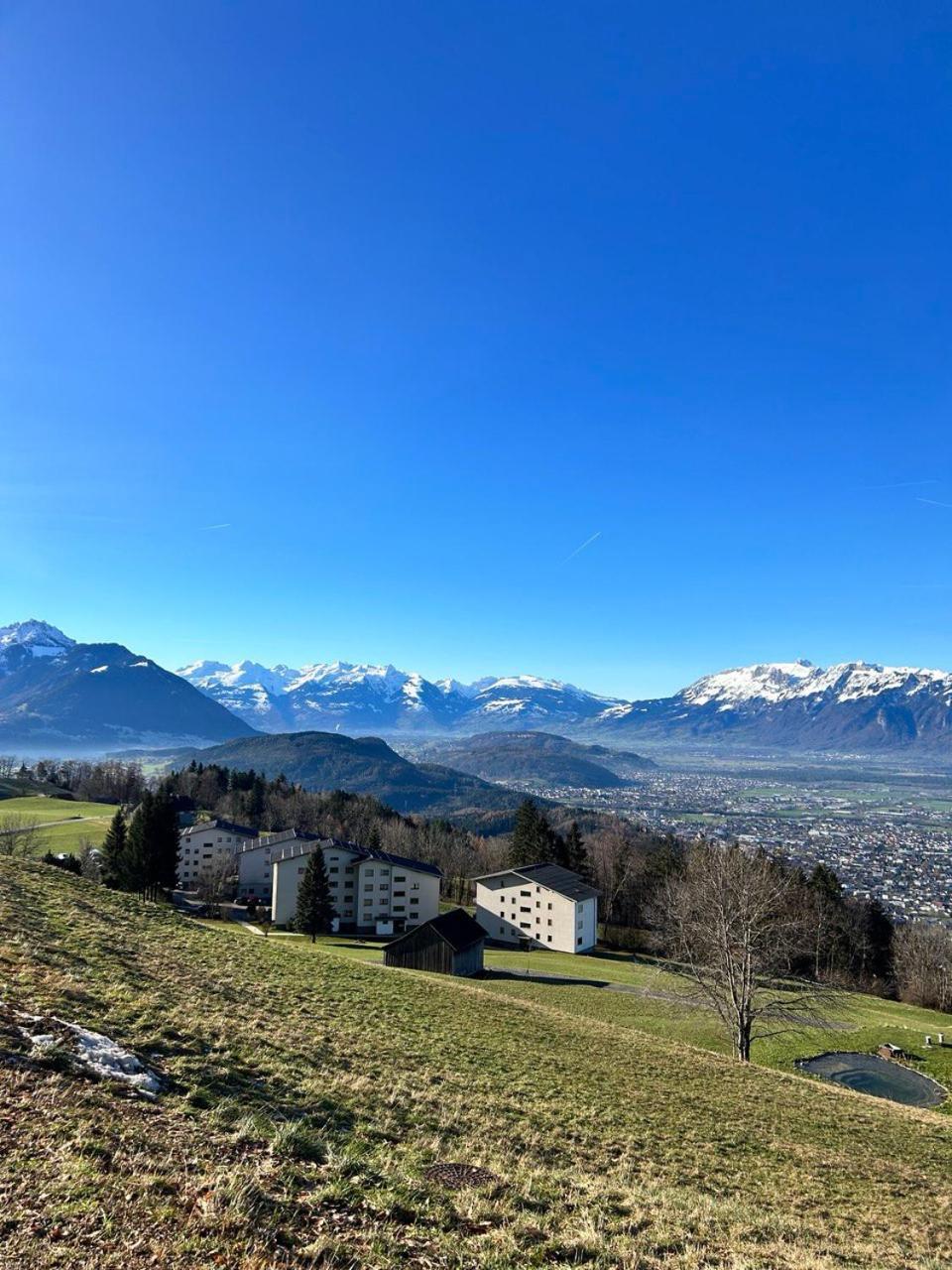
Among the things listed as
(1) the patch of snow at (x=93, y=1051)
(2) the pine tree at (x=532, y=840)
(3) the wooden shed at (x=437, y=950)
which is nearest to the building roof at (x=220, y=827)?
(2) the pine tree at (x=532, y=840)

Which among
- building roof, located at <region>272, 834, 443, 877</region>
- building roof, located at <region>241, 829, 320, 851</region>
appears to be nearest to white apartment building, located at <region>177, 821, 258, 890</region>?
building roof, located at <region>241, 829, 320, 851</region>

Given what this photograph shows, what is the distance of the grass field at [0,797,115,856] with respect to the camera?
87875 millimetres

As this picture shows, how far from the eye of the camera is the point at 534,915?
77.6 meters

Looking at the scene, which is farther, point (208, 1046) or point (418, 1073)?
point (418, 1073)

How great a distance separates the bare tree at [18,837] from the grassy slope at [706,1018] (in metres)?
36.2

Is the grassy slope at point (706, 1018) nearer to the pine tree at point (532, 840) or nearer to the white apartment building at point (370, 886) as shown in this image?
the white apartment building at point (370, 886)

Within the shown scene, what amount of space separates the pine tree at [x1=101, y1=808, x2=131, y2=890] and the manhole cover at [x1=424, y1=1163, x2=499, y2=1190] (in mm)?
68122

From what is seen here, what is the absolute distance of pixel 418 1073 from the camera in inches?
588

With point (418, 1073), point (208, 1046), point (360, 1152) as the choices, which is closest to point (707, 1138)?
point (418, 1073)

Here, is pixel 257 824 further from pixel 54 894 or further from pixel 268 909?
pixel 54 894

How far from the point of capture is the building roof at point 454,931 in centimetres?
5162

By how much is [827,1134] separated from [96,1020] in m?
18.9

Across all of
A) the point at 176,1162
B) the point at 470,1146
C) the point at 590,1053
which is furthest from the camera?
the point at 590,1053

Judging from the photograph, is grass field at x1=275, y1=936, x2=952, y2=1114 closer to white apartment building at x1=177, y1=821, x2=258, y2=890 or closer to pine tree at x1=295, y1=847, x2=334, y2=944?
pine tree at x1=295, y1=847, x2=334, y2=944
